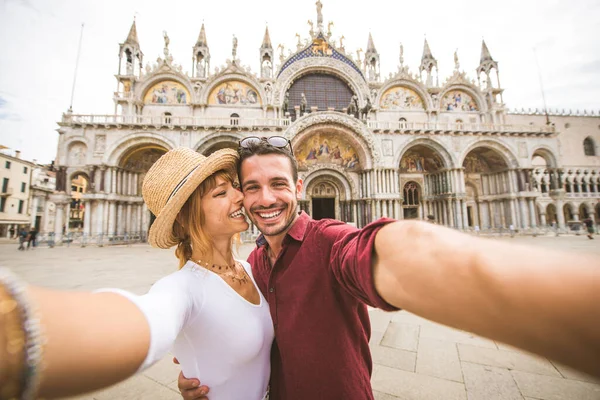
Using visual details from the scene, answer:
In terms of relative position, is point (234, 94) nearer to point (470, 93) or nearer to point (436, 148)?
point (436, 148)

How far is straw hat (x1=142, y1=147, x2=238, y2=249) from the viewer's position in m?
1.17

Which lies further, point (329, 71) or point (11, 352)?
point (329, 71)

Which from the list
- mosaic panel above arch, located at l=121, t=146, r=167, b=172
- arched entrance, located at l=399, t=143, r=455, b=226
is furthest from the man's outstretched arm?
mosaic panel above arch, located at l=121, t=146, r=167, b=172

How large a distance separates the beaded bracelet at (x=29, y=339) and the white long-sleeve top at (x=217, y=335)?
18.9 inches

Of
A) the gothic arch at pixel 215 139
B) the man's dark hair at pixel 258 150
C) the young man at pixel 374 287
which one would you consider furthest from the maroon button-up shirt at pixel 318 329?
the gothic arch at pixel 215 139

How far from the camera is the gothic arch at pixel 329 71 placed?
17.7 m

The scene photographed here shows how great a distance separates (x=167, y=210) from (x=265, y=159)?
60 cm

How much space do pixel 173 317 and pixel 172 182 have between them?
2.31ft

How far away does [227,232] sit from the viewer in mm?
1318

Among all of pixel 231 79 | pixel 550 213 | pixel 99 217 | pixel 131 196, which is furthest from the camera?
pixel 550 213

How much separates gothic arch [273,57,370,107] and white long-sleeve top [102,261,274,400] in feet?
60.9

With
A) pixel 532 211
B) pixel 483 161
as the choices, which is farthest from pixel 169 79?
pixel 532 211

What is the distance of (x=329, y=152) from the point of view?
15844 millimetres

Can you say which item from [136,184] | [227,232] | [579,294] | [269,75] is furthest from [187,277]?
[269,75]
